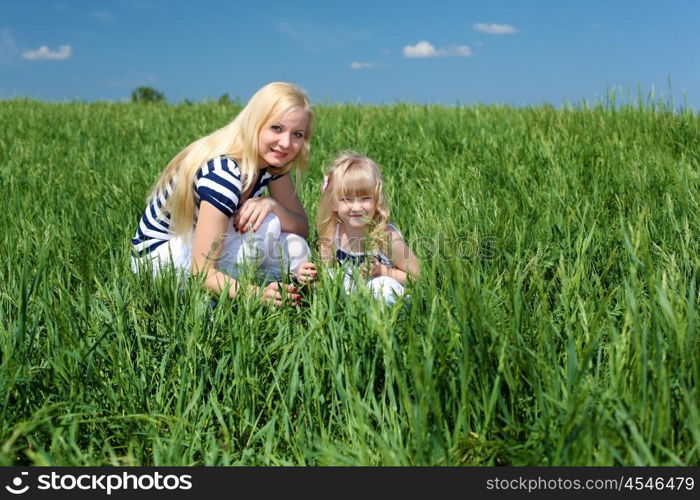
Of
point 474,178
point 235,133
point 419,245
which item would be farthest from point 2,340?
point 474,178

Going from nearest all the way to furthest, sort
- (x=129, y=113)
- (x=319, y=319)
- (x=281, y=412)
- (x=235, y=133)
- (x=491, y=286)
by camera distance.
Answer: (x=281, y=412), (x=319, y=319), (x=491, y=286), (x=235, y=133), (x=129, y=113)

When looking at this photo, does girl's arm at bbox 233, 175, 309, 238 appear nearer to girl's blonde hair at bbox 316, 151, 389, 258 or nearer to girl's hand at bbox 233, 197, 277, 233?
girl's hand at bbox 233, 197, 277, 233

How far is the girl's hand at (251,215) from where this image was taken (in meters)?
2.54

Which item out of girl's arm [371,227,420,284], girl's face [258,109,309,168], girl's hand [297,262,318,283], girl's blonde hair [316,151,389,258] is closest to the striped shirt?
girl's face [258,109,309,168]

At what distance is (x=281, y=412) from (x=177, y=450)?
0.29 m

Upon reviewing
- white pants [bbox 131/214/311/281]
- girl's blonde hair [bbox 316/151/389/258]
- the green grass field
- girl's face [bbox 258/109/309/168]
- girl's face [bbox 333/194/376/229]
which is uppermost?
girl's face [bbox 258/109/309/168]

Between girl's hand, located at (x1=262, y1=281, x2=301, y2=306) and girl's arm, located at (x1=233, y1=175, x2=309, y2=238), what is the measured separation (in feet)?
1.26

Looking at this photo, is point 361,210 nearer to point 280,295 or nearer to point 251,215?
point 251,215

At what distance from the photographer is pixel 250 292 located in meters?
1.94

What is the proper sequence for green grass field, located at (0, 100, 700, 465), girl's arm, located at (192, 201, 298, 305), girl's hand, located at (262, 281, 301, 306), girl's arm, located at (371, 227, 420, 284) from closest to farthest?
green grass field, located at (0, 100, 700, 465) < girl's hand, located at (262, 281, 301, 306) < girl's arm, located at (192, 201, 298, 305) < girl's arm, located at (371, 227, 420, 284)

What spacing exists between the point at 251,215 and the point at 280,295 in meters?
0.54

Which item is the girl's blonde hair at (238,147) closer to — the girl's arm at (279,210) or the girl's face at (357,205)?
the girl's arm at (279,210)

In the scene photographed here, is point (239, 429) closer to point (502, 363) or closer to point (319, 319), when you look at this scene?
point (319, 319)

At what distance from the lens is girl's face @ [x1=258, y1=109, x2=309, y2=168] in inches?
103
